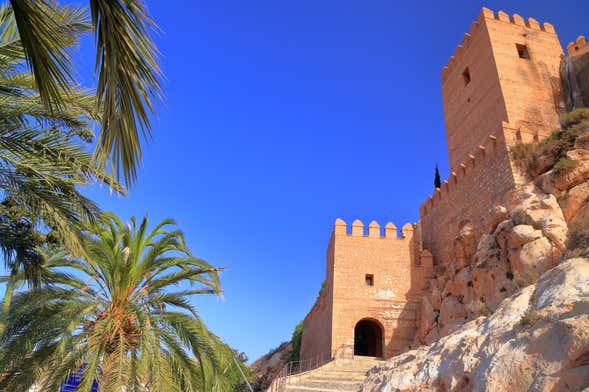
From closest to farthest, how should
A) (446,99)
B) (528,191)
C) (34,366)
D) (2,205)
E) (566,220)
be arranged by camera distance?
1. (2,205)
2. (34,366)
3. (566,220)
4. (528,191)
5. (446,99)

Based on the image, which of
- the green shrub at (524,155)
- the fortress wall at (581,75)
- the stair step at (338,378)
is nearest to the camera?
the stair step at (338,378)

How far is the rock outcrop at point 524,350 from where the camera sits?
4.70 meters

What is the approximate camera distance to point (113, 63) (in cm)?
246

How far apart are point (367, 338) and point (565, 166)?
1167 centimetres

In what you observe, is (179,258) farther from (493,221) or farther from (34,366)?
(493,221)

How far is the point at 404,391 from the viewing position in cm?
764

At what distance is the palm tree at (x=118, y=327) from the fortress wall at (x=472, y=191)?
9.34m

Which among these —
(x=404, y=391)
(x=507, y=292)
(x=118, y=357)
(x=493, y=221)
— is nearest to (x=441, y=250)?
(x=493, y=221)

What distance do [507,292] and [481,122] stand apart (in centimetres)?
856

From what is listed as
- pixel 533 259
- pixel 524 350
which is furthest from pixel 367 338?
pixel 524 350

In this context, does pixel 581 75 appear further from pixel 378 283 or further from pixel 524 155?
pixel 378 283

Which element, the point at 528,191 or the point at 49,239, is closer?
the point at 49,239

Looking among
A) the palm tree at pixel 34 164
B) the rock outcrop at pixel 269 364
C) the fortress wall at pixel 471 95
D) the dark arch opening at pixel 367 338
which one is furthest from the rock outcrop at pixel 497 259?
the rock outcrop at pixel 269 364

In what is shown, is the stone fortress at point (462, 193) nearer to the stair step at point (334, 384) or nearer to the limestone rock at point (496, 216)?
the limestone rock at point (496, 216)
